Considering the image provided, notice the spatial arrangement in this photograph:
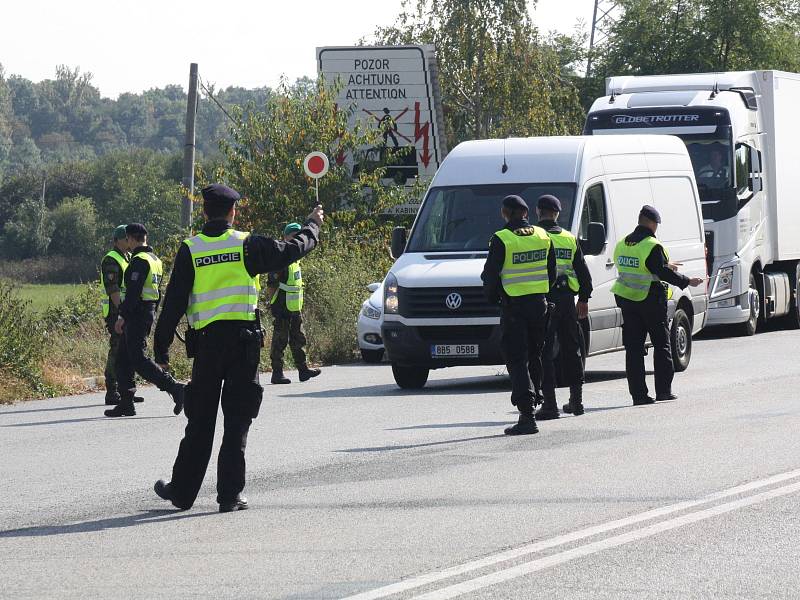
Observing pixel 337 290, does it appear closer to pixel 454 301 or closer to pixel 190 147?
pixel 454 301

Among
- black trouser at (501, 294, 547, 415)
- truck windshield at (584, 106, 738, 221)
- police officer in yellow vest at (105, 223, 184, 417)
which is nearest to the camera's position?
black trouser at (501, 294, 547, 415)

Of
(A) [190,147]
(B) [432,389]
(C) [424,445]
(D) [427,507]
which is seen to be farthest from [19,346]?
(A) [190,147]

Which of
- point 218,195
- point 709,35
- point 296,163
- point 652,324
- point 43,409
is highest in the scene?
point 709,35

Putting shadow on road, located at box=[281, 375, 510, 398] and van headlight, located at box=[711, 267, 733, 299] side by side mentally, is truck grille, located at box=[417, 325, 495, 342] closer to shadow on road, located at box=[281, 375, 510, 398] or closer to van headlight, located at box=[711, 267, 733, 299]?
shadow on road, located at box=[281, 375, 510, 398]

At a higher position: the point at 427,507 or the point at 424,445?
the point at 427,507

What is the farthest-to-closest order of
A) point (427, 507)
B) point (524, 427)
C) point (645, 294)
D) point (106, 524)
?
point (645, 294), point (524, 427), point (427, 507), point (106, 524)

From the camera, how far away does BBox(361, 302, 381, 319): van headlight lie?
19797mm

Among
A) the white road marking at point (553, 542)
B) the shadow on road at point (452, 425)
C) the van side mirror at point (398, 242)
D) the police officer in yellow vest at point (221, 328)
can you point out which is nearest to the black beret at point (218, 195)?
the police officer in yellow vest at point (221, 328)

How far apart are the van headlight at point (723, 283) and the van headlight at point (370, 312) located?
234 inches

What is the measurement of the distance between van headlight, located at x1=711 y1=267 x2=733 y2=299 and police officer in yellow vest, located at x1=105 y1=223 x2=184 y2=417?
37.0 feet

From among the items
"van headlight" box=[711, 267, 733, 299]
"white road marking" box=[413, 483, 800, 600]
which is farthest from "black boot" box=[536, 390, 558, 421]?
"van headlight" box=[711, 267, 733, 299]

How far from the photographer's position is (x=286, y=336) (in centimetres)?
1720

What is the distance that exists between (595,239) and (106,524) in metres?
8.19

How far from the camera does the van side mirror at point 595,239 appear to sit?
15305 mm
